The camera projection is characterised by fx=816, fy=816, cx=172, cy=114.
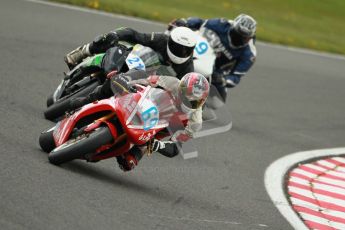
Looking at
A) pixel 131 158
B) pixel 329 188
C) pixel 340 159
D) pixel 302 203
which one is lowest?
pixel 340 159

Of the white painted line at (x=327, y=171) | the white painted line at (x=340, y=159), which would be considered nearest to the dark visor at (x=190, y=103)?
the white painted line at (x=327, y=171)

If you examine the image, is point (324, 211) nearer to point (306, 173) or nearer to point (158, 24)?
point (306, 173)

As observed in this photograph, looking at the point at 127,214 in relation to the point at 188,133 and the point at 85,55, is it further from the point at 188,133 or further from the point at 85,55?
the point at 85,55

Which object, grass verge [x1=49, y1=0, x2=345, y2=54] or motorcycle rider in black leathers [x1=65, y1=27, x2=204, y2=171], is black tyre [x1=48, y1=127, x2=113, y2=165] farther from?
grass verge [x1=49, y1=0, x2=345, y2=54]

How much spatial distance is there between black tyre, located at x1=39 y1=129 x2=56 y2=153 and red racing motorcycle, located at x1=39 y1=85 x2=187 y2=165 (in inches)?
6.1

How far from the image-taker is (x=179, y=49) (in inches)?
335

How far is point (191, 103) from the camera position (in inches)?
285

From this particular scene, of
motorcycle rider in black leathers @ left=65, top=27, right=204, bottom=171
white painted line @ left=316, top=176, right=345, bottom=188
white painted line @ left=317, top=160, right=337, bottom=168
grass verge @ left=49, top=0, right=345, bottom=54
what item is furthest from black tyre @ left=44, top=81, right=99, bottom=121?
grass verge @ left=49, top=0, right=345, bottom=54

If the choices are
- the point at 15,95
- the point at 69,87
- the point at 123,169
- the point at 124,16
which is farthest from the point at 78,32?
the point at 123,169

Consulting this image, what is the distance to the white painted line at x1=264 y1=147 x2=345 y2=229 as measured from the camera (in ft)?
25.7

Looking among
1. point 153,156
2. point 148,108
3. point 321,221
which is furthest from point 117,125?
point 321,221

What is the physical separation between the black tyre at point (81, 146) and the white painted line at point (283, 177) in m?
1.96

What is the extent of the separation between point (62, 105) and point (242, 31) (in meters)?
3.94

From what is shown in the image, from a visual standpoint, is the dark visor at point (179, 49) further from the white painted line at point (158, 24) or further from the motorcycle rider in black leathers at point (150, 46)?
the white painted line at point (158, 24)
